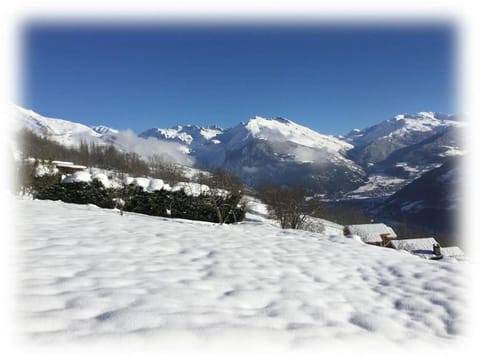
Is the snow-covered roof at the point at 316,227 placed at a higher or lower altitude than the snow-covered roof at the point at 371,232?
higher

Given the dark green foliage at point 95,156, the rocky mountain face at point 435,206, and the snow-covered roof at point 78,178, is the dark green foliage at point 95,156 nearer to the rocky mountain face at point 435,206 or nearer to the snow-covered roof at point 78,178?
the snow-covered roof at point 78,178

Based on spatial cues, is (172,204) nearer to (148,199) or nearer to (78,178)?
(148,199)

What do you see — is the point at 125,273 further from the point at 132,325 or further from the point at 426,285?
the point at 426,285

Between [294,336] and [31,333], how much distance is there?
2.07 meters

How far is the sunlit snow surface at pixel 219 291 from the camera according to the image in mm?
3303

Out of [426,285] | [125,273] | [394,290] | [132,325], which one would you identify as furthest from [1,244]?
[426,285]

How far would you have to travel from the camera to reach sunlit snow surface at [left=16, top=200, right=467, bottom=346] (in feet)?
10.8

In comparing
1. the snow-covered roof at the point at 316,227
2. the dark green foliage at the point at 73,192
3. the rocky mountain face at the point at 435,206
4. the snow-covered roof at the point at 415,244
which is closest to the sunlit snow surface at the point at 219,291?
the dark green foliage at the point at 73,192

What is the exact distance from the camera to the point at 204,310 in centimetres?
383

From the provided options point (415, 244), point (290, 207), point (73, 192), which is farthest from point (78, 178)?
point (415, 244)

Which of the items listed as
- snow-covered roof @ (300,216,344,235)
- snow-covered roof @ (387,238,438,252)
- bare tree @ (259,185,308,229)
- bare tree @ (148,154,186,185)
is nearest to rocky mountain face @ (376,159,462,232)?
snow-covered roof @ (387,238,438,252)

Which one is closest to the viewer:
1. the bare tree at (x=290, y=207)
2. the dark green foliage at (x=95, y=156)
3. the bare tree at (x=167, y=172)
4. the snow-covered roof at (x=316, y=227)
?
the bare tree at (x=290, y=207)

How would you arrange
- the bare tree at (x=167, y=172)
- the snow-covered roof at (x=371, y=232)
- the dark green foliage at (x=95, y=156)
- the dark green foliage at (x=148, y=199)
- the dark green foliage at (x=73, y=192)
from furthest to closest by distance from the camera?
the dark green foliage at (x=95, y=156) < the bare tree at (x=167, y=172) < the snow-covered roof at (x=371, y=232) < the dark green foliage at (x=148, y=199) < the dark green foliage at (x=73, y=192)

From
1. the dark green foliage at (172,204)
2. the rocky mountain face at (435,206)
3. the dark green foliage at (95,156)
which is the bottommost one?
the rocky mountain face at (435,206)
